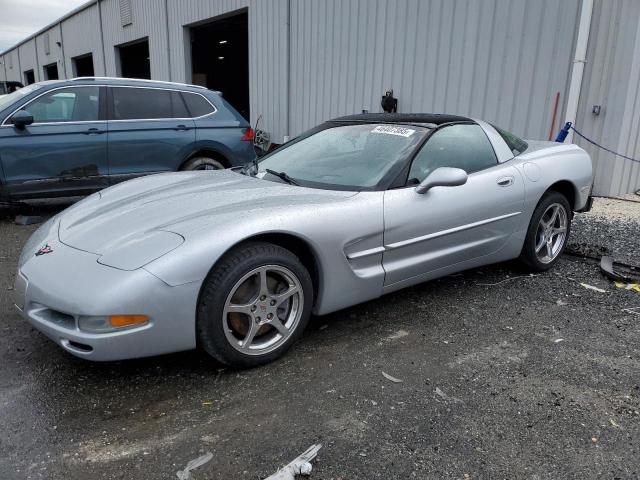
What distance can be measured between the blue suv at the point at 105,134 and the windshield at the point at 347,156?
308 cm

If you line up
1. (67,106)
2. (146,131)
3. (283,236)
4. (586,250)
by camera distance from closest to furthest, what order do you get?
(283,236)
(586,250)
(67,106)
(146,131)

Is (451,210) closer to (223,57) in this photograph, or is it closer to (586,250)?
(586,250)

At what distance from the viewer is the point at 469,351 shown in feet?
9.97

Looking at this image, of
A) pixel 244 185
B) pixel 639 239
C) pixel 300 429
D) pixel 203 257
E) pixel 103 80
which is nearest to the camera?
pixel 300 429

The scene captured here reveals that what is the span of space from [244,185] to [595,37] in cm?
571

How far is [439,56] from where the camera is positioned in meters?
8.10

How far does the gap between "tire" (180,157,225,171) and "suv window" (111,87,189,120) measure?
1.93 feet

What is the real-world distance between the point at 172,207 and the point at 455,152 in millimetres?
2034

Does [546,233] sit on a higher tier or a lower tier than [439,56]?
lower

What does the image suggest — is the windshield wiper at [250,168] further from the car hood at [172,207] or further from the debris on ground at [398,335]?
the debris on ground at [398,335]

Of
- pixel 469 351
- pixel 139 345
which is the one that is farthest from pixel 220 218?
pixel 469 351

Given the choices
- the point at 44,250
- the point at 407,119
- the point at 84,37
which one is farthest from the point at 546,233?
the point at 84,37

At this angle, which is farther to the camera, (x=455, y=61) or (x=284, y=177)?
(x=455, y=61)

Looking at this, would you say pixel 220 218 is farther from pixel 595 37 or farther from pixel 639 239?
pixel 595 37
